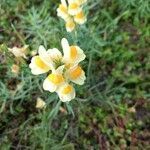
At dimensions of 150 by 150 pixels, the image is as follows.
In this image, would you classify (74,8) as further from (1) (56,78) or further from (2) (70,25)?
(1) (56,78)

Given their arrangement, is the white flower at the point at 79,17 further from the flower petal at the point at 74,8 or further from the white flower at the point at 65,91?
the white flower at the point at 65,91

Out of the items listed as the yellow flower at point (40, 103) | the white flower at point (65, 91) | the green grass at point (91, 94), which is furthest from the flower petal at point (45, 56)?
the yellow flower at point (40, 103)

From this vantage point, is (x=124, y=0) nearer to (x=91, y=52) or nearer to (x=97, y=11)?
(x=97, y=11)

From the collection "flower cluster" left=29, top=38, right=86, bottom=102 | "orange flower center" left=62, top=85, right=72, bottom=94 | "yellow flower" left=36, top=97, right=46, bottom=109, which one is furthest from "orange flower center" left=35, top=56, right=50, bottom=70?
"yellow flower" left=36, top=97, right=46, bottom=109

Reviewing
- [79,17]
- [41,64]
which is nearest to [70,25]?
[79,17]

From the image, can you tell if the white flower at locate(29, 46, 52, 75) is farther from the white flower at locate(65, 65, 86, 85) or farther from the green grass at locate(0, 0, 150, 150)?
the green grass at locate(0, 0, 150, 150)

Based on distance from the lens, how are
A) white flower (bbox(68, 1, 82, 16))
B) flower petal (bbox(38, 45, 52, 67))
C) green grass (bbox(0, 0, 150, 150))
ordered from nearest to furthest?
flower petal (bbox(38, 45, 52, 67)) < white flower (bbox(68, 1, 82, 16)) < green grass (bbox(0, 0, 150, 150))

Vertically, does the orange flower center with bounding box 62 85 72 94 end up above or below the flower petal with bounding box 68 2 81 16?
below
